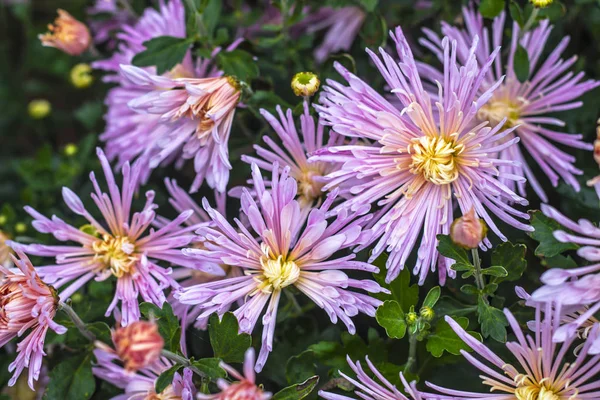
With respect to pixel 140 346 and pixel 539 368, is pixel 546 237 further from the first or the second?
pixel 140 346

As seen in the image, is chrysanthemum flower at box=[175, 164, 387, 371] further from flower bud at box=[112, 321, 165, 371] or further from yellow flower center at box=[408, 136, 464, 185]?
flower bud at box=[112, 321, 165, 371]

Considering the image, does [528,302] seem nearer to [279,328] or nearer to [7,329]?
[279,328]

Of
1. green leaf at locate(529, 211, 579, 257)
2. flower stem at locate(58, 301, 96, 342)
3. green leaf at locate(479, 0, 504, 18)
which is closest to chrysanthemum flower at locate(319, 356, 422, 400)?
green leaf at locate(529, 211, 579, 257)


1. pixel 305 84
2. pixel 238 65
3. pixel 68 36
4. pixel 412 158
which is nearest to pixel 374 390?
pixel 412 158

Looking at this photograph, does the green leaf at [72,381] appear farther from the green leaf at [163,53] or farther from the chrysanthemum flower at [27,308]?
the green leaf at [163,53]

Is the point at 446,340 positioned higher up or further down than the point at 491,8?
further down

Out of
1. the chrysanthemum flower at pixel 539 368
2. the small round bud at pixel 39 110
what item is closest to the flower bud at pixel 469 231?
the chrysanthemum flower at pixel 539 368
